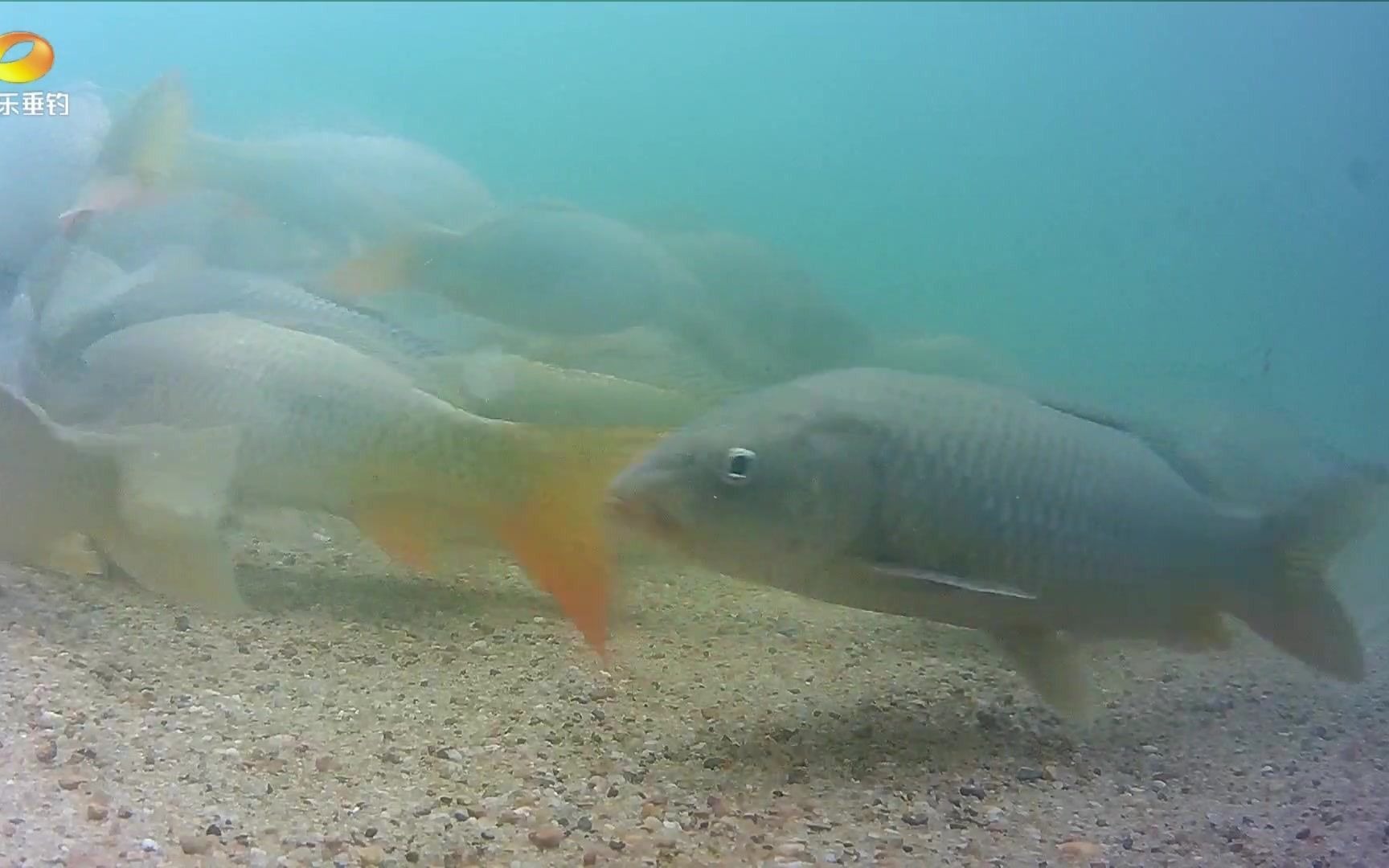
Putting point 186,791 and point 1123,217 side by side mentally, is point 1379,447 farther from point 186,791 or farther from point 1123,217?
point 1123,217

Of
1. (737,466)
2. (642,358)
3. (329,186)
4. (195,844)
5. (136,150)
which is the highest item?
(136,150)

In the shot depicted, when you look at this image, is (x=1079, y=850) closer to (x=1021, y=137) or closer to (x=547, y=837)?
(x=547, y=837)

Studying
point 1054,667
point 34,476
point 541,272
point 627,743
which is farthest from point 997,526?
point 541,272

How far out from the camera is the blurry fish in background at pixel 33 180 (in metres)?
2.78

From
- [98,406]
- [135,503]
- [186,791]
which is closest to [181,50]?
[98,406]

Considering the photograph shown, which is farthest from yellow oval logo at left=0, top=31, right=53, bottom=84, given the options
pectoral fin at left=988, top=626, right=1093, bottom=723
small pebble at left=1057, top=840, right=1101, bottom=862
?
small pebble at left=1057, top=840, right=1101, bottom=862

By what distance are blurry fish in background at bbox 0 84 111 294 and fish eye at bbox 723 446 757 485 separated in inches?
88.7

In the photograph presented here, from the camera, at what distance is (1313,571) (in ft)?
6.07

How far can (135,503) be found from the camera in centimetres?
216

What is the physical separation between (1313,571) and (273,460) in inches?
94.1

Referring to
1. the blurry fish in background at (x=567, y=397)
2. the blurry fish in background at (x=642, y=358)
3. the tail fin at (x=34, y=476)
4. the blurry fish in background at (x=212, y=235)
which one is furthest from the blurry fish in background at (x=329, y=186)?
A: the blurry fish in background at (x=567, y=397)

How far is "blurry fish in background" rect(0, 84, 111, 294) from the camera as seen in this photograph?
9.12 feet

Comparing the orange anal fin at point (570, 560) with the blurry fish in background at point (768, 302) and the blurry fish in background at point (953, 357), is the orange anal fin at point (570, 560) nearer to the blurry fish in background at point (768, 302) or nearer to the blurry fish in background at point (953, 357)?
the blurry fish in background at point (953, 357)

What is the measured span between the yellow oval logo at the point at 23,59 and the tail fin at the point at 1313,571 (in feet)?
8.76
